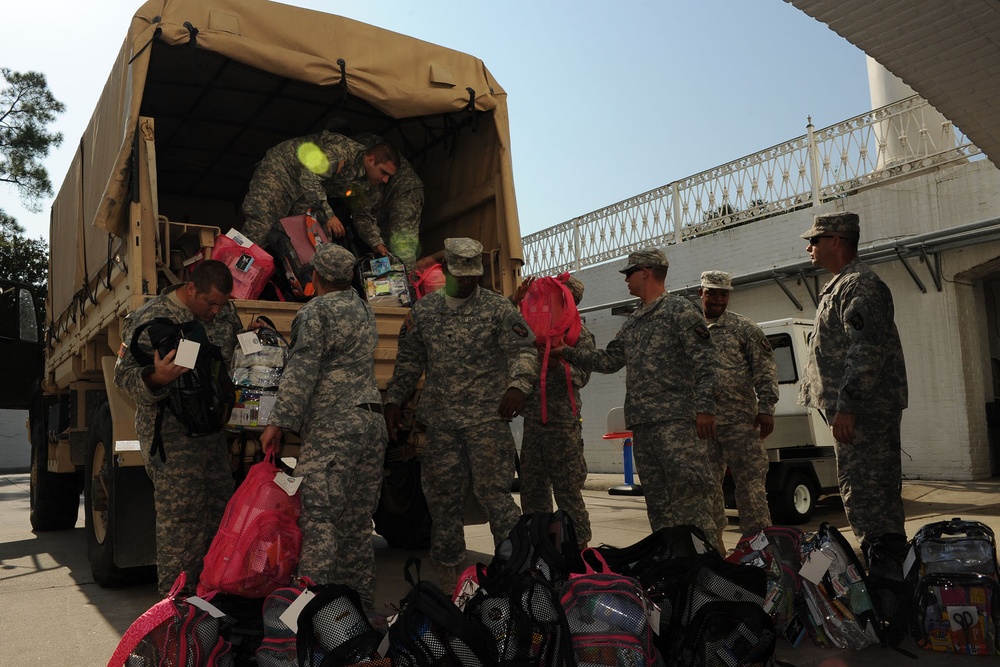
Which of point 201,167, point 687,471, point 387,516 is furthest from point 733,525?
point 201,167

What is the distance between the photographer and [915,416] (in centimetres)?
949

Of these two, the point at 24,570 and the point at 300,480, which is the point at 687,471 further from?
the point at 24,570

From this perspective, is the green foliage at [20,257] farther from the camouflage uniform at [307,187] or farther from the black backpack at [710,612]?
the black backpack at [710,612]

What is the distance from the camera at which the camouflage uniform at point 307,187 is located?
5.24 metres

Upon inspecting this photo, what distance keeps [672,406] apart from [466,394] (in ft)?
3.43

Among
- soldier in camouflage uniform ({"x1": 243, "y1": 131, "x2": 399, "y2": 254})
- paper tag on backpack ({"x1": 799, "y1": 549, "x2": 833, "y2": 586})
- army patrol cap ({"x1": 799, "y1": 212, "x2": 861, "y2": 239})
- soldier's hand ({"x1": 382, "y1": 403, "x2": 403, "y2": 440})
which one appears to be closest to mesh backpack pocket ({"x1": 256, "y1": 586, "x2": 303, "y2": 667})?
soldier's hand ({"x1": 382, "y1": 403, "x2": 403, "y2": 440})

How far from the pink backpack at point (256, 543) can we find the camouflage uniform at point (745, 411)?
2.80 m

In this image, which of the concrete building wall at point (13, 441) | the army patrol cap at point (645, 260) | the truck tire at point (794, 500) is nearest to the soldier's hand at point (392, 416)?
the army patrol cap at point (645, 260)

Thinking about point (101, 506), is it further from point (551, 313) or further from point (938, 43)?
point (938, 43)

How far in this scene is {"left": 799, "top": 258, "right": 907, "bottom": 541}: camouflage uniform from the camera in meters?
3.85

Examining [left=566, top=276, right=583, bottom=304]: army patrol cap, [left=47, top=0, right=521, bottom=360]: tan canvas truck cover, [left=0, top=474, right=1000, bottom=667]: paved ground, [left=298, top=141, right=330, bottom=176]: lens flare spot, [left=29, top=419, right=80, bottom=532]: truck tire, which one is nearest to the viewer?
[left=0, top=474, right=1000, bottom=667]: paved ground

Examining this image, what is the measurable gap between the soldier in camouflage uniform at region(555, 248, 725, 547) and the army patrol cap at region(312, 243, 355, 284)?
4.68 feet

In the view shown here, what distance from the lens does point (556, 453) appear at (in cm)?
501

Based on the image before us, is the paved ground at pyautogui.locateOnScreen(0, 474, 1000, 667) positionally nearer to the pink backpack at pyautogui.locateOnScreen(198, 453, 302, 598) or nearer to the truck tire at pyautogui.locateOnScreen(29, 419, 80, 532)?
the truck tire at pyautogui.locateOnScreen(29, 419, 80, 532)
